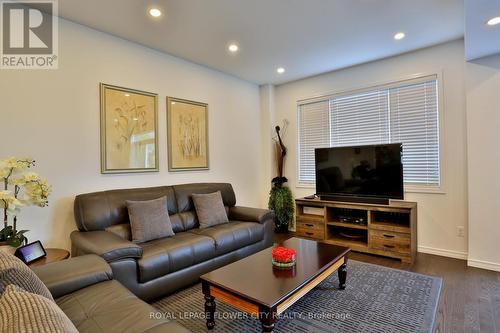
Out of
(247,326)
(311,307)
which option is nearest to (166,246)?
(247,326)

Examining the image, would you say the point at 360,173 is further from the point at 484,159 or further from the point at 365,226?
the point at 484,159

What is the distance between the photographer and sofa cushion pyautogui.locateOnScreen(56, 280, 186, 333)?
4.32 feet

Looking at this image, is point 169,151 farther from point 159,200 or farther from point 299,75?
point 299,75

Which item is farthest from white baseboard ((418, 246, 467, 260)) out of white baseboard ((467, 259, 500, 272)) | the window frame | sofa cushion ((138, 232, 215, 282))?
sofa cushion ((138, 232, 215, 282))


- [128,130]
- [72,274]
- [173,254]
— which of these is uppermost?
[128,130]

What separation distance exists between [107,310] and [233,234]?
1.67 meters

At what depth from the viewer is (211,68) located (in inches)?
163

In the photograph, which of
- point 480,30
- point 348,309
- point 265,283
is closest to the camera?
point 265,283

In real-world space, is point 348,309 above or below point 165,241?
below

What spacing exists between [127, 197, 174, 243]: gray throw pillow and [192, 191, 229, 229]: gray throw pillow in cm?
45

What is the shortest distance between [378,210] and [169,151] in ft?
9.41

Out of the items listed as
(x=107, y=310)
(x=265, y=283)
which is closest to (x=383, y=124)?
(x=265, y=283)

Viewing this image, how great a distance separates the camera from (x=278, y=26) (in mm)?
2922

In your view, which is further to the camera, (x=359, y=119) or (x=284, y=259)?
(x=359, y=119)
